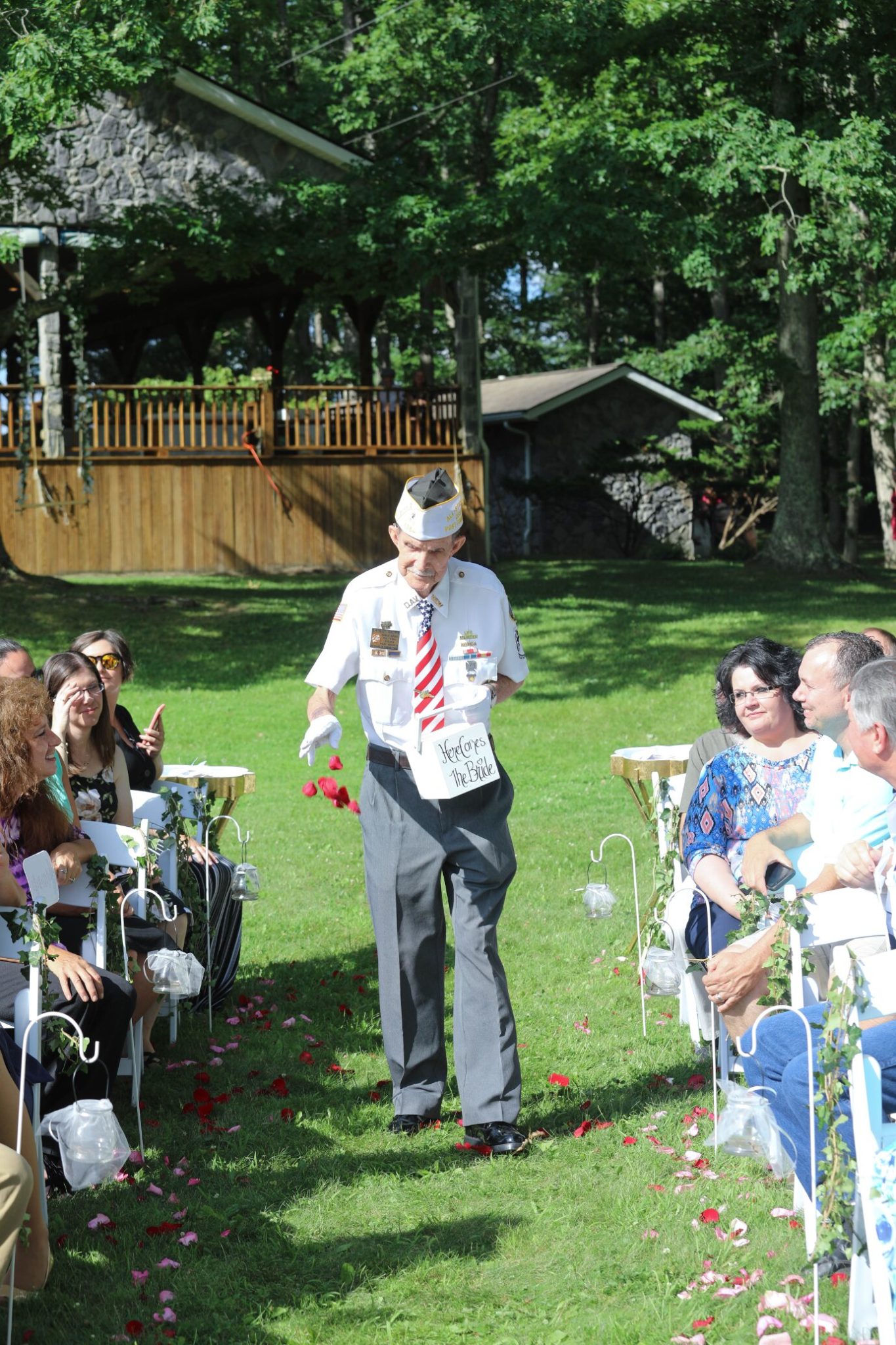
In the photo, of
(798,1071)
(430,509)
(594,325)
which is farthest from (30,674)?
(594,325)

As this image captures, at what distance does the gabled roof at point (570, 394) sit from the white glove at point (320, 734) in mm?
25908

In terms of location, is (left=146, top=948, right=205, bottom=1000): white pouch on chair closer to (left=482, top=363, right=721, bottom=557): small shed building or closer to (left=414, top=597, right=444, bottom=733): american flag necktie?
(left=414, top=597, right=444, bottom=733): american flag necktie

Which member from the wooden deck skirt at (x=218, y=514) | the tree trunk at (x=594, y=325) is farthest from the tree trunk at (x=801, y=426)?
the tree trunk at (x=594, y=325)

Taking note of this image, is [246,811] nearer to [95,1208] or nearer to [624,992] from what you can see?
[624,992]

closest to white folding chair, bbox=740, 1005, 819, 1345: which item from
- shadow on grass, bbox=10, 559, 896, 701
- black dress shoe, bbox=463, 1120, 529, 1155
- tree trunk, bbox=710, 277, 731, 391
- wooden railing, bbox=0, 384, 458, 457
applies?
black dress shoe, bbox=463, 1120, 529, 1155

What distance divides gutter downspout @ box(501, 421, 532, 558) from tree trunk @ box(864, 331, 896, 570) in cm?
692

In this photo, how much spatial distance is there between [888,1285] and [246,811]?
7.14m

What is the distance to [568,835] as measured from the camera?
29.0 feet

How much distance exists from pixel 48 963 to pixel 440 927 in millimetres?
1258

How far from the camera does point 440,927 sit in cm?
465

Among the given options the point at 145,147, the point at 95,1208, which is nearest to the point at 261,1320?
the point at 95,1208

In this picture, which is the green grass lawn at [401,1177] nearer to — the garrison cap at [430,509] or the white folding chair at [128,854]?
the white folding chair at [128,854]

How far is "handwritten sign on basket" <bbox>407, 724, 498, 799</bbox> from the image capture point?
4.39 metres

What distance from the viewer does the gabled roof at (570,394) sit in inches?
1185
